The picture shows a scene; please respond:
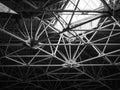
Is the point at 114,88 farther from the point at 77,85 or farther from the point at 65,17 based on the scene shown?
the point at 65,17

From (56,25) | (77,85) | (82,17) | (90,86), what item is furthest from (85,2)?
(90,86)

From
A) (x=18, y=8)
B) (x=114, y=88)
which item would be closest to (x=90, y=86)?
(x=114, y=88)

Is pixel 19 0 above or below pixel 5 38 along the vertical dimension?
above

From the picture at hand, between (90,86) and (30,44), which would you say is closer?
(30,44)

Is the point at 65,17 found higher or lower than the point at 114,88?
higher

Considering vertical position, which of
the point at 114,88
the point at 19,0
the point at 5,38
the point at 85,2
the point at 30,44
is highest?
the point at 85,2

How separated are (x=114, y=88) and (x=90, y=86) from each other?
318 cm

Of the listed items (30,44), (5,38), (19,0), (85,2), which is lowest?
(30,44)

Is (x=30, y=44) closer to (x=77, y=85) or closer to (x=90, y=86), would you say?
(x=77, y=85)

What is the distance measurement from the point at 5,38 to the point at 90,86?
12210mm

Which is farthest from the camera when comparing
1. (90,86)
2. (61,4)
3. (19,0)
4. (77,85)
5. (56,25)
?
(90,86)

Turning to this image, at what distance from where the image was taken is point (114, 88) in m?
23.6

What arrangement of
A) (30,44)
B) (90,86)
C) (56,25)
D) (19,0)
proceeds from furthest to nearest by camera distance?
(90,86), (56,25), (30,44), (19,0)

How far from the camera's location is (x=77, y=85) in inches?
909
